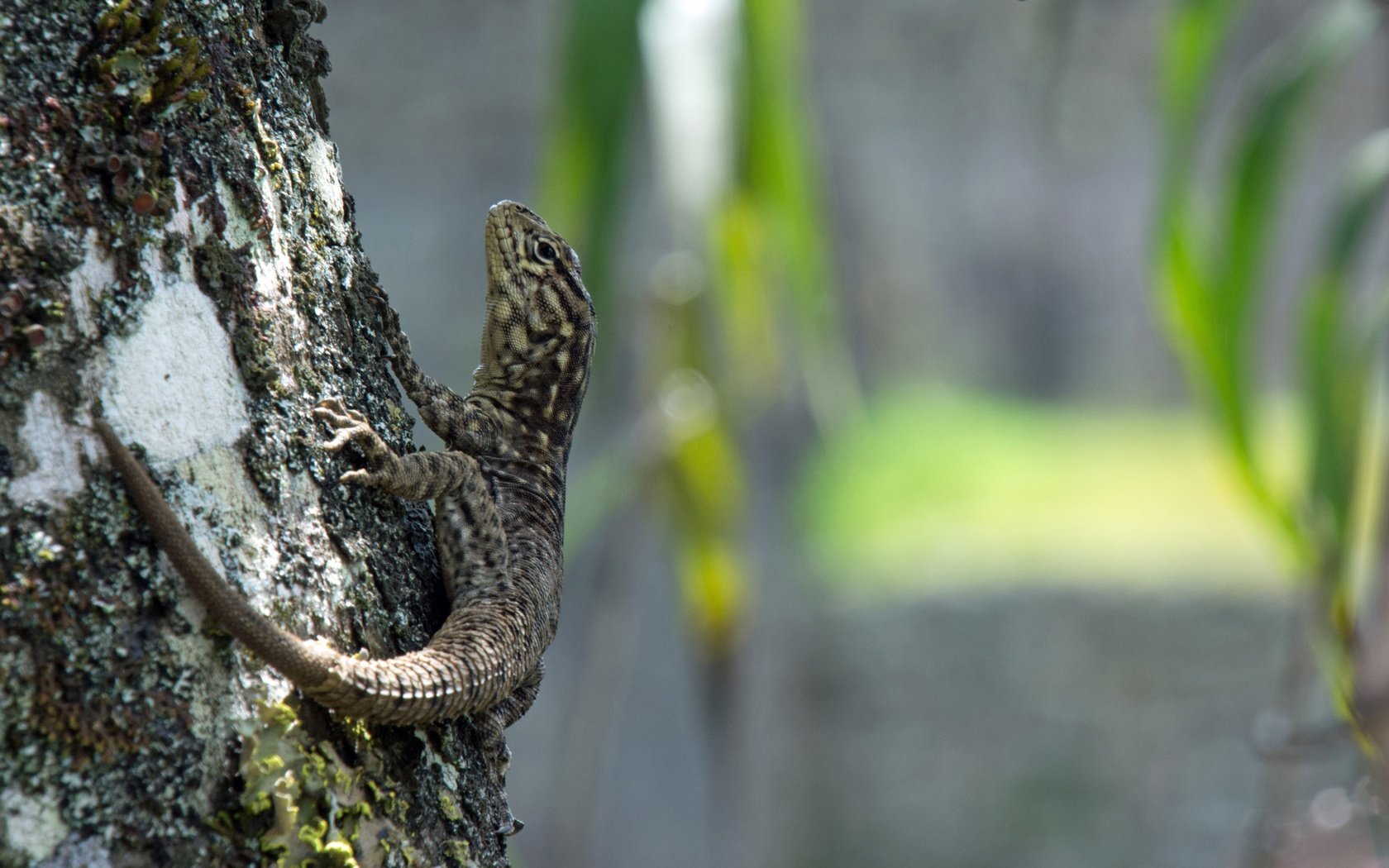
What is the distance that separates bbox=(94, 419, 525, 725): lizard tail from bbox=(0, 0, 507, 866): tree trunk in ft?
0.07

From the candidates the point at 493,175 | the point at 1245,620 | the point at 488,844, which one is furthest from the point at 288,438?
the point at 493,175

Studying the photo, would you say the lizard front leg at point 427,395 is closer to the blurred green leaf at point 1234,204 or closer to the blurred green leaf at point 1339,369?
the blurred green leaf at point 1234,204

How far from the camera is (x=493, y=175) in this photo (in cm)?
1176

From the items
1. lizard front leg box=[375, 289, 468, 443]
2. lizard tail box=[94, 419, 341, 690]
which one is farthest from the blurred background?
lizard tail box=[94, 419, 341, 690]

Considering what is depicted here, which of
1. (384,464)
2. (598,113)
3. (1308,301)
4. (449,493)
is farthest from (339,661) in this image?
(1308,301)

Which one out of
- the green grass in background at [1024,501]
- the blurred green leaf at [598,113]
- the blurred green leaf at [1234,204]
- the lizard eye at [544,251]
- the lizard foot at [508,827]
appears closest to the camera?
the lizard foot at [508,827]

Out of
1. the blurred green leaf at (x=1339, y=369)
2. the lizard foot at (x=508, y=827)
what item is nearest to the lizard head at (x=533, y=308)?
the lizard foot at (x=508, y=827)

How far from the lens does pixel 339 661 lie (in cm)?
134

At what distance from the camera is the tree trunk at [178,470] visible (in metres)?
1.16

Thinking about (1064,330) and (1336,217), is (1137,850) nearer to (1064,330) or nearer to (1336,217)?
(1336,217)

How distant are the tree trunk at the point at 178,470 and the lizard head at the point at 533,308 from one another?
0.98 meters

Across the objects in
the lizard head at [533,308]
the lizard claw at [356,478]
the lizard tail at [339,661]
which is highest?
the lizard head at [533,308]

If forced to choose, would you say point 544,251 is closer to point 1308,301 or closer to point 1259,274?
point 1259,274

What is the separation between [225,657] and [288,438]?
0.83 ft
